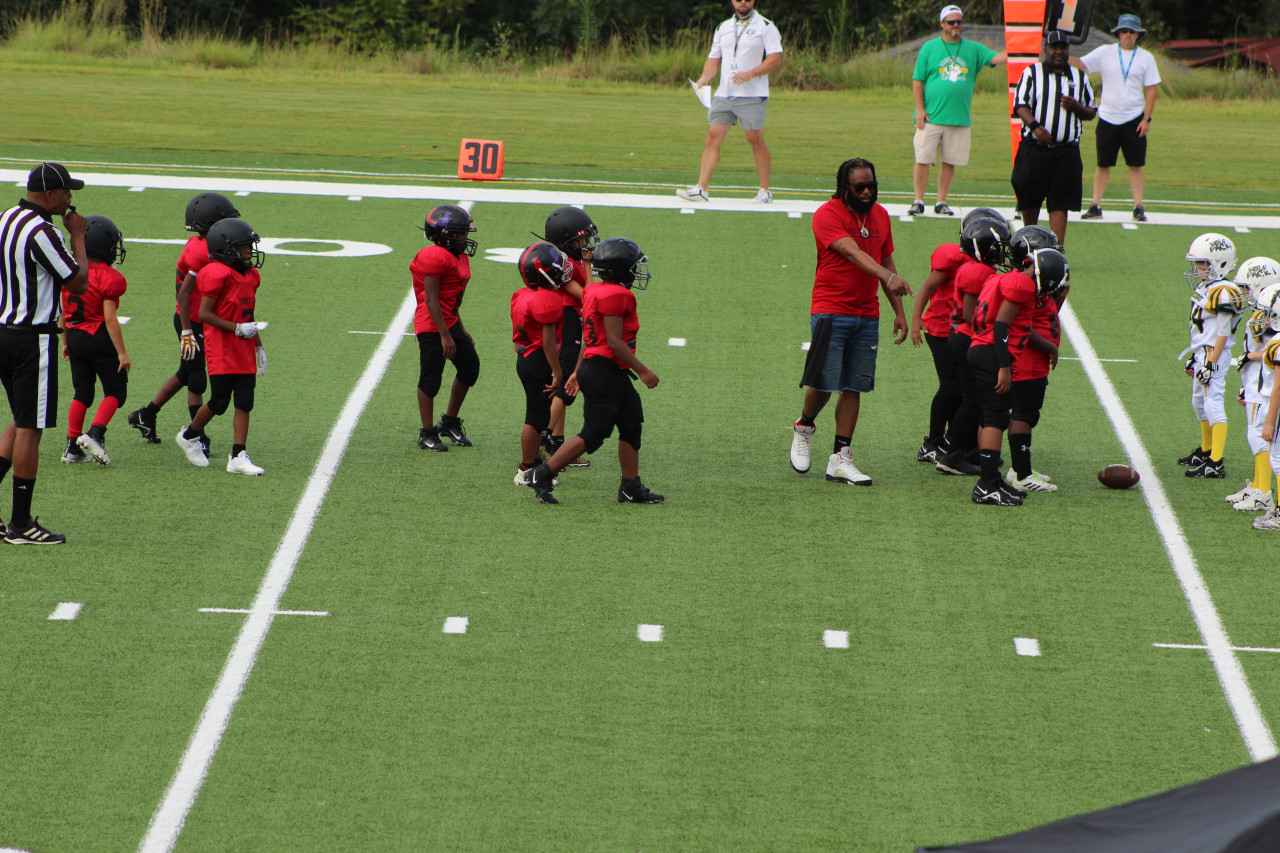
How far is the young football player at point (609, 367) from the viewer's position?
24.3ft

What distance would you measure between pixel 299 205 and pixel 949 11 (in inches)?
270

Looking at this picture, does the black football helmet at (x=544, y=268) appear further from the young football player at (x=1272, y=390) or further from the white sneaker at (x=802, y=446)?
the young football player at (x=1272, y=390)

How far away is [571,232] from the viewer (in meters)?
8.17

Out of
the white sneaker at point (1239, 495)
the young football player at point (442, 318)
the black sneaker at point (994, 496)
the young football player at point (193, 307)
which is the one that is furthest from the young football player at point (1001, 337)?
the young football player at point (193, 307)

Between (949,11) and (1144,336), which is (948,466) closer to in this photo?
(1144,336)

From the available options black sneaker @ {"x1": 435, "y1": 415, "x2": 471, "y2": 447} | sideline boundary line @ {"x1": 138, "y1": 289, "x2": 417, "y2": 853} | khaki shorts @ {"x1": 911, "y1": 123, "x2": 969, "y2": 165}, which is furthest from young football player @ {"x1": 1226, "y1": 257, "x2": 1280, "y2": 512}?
khaki shorts @ {"x1": 911, "y1": 123, "x2": 969, "y2": 165}

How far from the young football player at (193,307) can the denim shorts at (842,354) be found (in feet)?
11.1

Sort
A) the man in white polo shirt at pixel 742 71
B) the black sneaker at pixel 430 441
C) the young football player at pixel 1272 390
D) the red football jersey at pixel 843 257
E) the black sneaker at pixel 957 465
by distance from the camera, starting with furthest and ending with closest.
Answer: the man in white polo shirt at pixel 742 71 < the black sneaker at pixel 430 441 < the black sneaker at pixel 957 465 < the red football jersey at pixel 843 257 < the young football player at pixel 1272 390

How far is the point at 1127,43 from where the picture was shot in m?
14.2

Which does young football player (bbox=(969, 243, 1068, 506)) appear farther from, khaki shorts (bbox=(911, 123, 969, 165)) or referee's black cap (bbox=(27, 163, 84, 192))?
khaki shorts (bbox=(911, 123, 969, 165))

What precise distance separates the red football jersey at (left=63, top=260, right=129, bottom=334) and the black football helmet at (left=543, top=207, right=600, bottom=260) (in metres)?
2.41

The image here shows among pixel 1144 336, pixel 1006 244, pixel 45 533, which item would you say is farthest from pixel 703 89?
pixel 45 533

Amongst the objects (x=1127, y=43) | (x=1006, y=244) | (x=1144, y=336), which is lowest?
(x=1144, y=336)

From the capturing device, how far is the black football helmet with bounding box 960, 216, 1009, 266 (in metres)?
7.94
